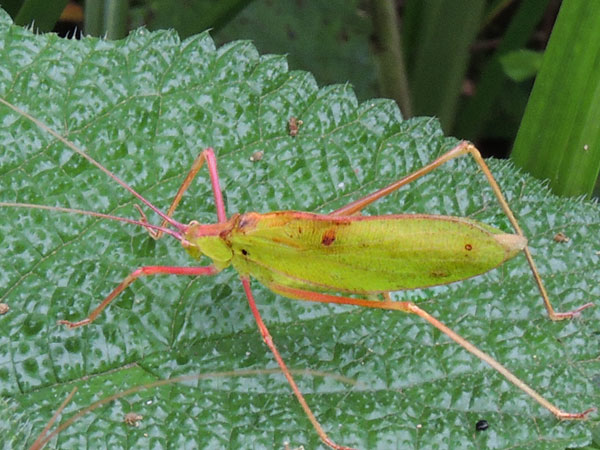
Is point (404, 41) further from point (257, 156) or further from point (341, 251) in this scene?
point (341, 251)

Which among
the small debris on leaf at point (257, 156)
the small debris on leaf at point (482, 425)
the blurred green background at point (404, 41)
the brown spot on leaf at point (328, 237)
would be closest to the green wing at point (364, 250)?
the brown spot on leaf at point (328, 237)

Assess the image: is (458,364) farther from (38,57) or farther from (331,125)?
(38,57)

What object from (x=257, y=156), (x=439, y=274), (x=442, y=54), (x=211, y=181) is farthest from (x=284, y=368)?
(x=442, y=54)

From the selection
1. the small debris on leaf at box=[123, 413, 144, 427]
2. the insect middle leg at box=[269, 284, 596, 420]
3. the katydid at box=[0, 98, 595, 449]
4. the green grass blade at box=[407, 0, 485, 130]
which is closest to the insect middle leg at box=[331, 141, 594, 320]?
the katydid at box=[0, 98, 595, 449]

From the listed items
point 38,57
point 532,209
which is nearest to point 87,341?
point 38,57

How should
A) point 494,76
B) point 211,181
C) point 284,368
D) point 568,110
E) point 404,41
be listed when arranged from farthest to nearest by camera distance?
point 404,41, point 494,76, point 568,110, point 211,181, point 284,368

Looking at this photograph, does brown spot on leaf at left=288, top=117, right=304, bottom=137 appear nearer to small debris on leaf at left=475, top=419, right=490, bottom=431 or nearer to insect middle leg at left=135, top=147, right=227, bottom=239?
insect middle leg at left=135, top=147, right=227, bottom=239
